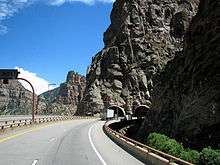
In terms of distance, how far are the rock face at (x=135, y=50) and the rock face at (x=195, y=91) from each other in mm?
63571

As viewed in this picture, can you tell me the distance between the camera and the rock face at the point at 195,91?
131 feet

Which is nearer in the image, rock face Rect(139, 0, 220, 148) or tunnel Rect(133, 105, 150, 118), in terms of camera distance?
rock face Rect(139, 0, 220, 148)

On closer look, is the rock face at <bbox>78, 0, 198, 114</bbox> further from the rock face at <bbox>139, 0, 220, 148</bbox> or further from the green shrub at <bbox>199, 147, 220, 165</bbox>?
the green shrub at <bbox>199, 147, 220, 165</bbox>

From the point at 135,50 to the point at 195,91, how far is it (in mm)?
97475

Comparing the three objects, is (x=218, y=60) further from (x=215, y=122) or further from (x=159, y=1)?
(x=159, y=1)

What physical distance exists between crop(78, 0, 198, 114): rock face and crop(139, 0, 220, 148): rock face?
63571mm

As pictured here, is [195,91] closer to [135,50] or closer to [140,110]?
[140,110]

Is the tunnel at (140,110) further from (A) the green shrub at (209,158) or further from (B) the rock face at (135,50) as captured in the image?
(A) the green shrub at (209,158)

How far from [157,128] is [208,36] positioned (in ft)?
49.0

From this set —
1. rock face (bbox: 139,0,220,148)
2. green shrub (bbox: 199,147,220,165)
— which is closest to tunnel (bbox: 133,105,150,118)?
rock face (bbox: 139,0,220,148)

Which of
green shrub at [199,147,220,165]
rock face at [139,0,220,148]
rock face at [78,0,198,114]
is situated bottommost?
green shrub at [199,147,220,165]

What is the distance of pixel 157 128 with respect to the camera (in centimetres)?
5741

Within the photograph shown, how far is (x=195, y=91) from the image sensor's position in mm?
45031

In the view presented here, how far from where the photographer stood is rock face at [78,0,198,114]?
438 feet
